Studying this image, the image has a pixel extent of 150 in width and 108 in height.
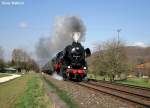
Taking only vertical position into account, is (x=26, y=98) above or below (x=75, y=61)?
below

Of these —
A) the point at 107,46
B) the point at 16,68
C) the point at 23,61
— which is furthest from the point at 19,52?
the point at 107,46

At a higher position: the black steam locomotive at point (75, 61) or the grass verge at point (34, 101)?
the black steam locomotive at point (75, 61)

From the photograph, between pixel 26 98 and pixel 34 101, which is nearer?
pixel 34 101

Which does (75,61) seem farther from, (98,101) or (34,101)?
(98,101)

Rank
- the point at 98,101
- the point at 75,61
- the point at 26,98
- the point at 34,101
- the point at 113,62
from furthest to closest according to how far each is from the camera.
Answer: the point at 113,62 → the point at 75,61 → the point at 26,98 → the point at 34,101 → the point at 98,101

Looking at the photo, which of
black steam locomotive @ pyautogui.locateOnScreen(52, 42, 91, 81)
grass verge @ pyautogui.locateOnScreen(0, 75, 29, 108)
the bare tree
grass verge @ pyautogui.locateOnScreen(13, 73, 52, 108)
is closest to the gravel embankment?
grass verge @ pyautogui.locateOnScreen(13, 73, 52, 108)

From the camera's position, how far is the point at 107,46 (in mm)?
60312

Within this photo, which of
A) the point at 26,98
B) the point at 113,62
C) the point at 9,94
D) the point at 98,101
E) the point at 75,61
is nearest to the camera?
the point at 98,101

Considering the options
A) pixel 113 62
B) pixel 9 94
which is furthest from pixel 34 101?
pixel 113 62

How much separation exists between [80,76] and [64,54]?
137 inches

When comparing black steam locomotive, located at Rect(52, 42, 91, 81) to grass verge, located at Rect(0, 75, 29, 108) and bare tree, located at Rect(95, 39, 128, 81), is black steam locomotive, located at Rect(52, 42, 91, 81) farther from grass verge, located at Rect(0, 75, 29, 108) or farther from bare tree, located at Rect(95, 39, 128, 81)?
bare tree, located at Rect(95, 39, 128, 81)

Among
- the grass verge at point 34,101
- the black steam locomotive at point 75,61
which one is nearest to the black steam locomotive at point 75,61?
the black steam locomotive at point 75,61

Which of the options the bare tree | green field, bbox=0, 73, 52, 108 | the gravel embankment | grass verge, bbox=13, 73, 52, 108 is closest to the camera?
the gravel embankment

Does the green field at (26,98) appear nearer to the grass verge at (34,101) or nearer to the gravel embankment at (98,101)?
the grass verge at (34,101)
